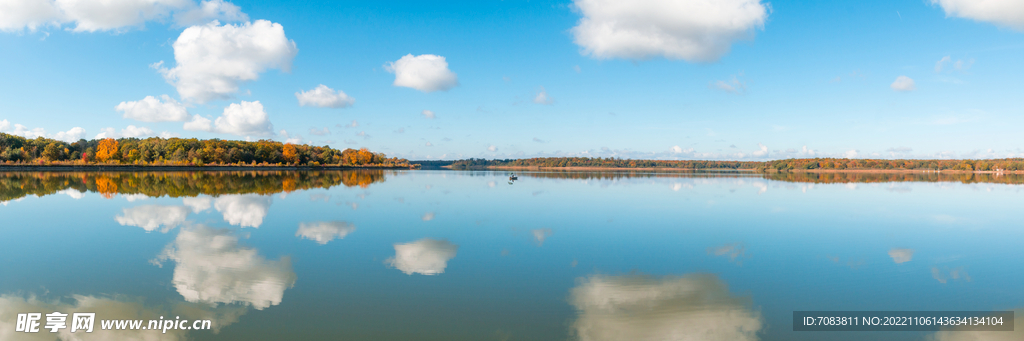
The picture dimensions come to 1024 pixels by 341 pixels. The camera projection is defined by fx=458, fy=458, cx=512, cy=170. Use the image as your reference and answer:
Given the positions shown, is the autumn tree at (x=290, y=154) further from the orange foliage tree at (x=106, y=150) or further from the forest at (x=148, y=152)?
the orange foliage tree at (x=106, y=150)

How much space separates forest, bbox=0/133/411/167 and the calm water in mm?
81870

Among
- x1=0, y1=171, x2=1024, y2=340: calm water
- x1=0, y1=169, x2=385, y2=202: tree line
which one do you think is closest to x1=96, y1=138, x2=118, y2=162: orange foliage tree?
x1=0, y1=169, x2=385, y2=202: tree line

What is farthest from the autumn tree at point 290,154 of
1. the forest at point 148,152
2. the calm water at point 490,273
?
the calm water at point 490,273

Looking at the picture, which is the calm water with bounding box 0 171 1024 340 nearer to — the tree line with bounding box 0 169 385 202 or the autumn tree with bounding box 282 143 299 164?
the tree line with bounding box 0 169 385 202

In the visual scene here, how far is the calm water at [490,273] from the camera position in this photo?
5.89 meters

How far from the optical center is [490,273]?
27.3 ft

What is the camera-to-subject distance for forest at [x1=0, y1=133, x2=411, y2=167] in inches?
3137

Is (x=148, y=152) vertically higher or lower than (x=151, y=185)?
higher

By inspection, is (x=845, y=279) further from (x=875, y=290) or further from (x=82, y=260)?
(x=82, y=260)

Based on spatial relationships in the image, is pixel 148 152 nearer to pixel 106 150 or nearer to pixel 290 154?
pixel 106 150

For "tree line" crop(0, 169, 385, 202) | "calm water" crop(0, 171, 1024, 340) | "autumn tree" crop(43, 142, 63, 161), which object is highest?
"autumn tree" crop(43, 142, 63, 161)

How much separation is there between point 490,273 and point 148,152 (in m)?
105

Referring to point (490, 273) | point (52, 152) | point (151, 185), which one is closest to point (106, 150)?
point (52, 152)

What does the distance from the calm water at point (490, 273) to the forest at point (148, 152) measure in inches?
3223
